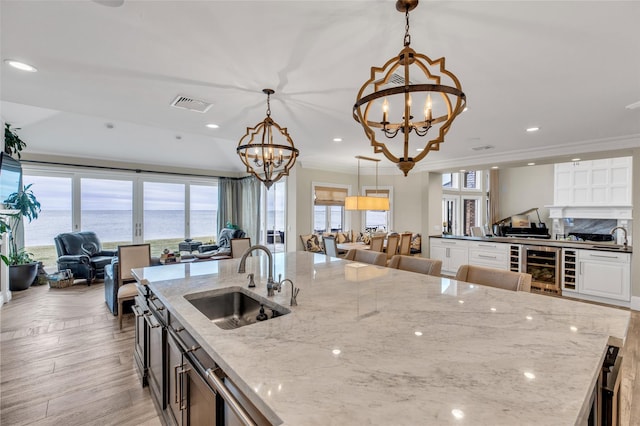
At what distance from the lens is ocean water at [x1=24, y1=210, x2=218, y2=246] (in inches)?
248

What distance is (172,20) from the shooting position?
1.77m

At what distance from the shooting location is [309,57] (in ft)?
7.13

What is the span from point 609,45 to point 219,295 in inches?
125

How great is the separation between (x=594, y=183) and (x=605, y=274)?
16.2ft

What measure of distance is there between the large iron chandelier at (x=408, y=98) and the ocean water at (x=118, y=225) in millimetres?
6073

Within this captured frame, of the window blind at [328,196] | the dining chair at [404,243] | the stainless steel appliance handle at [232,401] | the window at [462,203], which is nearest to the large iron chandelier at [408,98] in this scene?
the stainless steel appliance handle at [232,401]

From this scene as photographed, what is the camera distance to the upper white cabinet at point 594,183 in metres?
7.60

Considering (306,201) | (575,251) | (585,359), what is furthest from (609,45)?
(306,201)

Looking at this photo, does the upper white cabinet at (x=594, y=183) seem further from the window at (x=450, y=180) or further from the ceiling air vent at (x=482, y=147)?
the ceiling air vent at (x=482, y=147)

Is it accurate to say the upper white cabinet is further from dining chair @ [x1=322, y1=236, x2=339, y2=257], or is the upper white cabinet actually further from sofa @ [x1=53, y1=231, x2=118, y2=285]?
sofa @ [x1=53, y1=231, x2=118, y2=285]

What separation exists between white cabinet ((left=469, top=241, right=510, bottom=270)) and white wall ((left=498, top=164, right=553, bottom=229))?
522 centimetres

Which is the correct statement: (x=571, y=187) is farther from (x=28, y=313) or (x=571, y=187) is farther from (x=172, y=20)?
(x=28, y=313)

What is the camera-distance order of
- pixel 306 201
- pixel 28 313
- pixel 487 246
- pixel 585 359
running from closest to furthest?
1. pixel 585 359
2. pixel 28 313
3. pixel 487 246
4. pixel 306 201

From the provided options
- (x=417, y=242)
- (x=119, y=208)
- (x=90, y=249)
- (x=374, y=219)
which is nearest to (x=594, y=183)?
(x=417, y=242)
